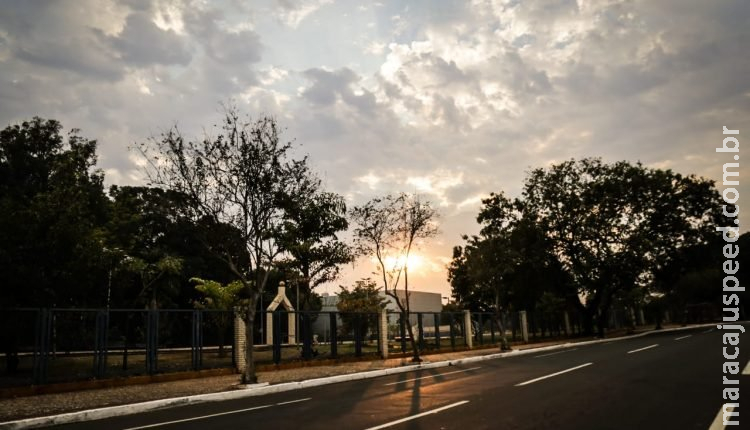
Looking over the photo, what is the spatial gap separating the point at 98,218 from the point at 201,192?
25.7m

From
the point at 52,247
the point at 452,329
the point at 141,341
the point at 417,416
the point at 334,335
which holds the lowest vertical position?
the point at 452,329

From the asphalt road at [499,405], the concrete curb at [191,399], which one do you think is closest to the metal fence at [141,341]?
the concrete curb at [191,399]

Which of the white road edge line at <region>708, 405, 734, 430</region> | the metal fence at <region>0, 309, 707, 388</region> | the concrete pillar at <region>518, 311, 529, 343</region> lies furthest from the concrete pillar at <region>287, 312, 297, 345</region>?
the white road edge line at <region>708, 405, 734, 430</region>

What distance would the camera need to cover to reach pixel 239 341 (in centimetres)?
2031

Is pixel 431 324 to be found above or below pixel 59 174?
below

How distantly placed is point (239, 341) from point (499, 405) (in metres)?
13.7

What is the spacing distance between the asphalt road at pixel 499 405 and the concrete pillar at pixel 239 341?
6.29m

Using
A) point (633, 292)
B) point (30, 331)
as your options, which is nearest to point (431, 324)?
point (30, 331)

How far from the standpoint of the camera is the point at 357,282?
48.6 meters

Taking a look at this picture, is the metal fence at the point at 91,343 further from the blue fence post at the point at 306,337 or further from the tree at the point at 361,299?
the tree at the point at 361,299

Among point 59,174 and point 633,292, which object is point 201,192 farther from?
point 633,292

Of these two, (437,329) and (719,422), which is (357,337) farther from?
(719,422)

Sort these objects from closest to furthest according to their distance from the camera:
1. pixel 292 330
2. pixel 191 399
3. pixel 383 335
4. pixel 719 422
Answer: pixel 719 422 < pixel 191 399 < pixel 383 335 < pixel 292 330

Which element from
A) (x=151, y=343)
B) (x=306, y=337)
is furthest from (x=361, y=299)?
(x=151, y=343)
